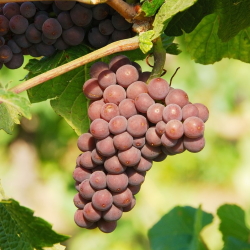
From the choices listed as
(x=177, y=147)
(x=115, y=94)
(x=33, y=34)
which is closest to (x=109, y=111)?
(x=115, y=94)

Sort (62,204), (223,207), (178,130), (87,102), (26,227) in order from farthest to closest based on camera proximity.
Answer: (62,204) < (223,207) < (87,102) < (26,227) < (178,130)

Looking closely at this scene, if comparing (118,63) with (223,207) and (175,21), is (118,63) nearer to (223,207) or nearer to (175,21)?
(175,21)

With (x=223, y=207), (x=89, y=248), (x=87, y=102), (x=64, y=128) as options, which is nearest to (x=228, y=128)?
(x=64, y=128)

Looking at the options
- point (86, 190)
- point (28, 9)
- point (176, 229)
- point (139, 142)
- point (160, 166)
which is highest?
point (28, 9)

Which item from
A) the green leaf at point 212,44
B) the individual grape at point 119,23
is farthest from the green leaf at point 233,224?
the individual grape at point 119,23

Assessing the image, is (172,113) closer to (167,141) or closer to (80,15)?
(167,141)

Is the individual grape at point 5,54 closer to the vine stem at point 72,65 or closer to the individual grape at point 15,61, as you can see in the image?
the individual grape at point 15,61
